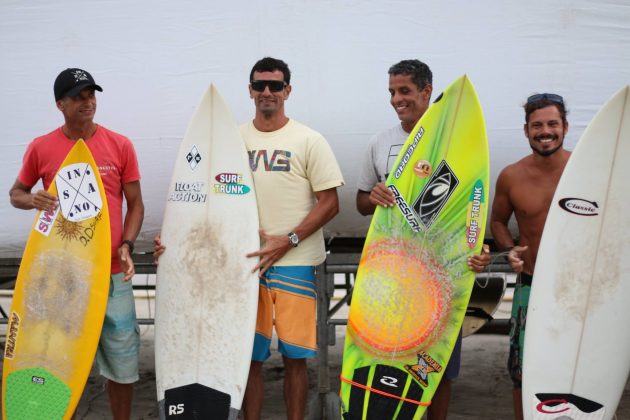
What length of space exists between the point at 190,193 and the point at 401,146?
952 millimetres

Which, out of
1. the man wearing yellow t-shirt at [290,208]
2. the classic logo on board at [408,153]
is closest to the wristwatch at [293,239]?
the man wearing yellow t-shirt at [290,208]

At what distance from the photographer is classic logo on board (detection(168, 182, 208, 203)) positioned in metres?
3.48

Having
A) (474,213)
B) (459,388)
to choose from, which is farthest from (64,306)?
(459,388)

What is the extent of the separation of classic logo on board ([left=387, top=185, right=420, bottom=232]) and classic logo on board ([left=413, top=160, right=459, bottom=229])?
0.08 ft

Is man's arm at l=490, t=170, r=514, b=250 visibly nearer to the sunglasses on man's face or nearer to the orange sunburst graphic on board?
the orange sunburst graphic on board

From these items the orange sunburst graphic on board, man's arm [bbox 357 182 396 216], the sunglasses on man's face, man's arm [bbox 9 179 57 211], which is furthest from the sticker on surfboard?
man's arm [bbox 9 179 57 211]

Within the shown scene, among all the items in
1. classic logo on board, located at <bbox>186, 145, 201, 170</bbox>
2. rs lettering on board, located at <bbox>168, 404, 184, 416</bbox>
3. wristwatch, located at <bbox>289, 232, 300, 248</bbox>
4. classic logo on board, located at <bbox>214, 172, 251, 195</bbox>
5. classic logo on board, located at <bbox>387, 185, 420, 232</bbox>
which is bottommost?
rs lettering on board, located at <bbox>168, 404, 184, 416</bbox>

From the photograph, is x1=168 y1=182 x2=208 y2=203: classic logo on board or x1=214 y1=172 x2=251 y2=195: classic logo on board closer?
x1=214 y1=172 x2=251 y2=195: classic logo on board

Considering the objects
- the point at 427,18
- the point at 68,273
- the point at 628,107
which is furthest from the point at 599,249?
the point at 68,273

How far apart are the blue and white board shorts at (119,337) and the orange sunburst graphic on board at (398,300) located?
3.05ft

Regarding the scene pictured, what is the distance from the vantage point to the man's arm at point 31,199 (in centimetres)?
329

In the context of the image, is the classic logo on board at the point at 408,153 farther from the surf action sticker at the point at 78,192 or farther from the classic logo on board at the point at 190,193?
the surf action sticker at the point at 78,192

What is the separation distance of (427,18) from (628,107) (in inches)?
43.6

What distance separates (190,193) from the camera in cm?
349
